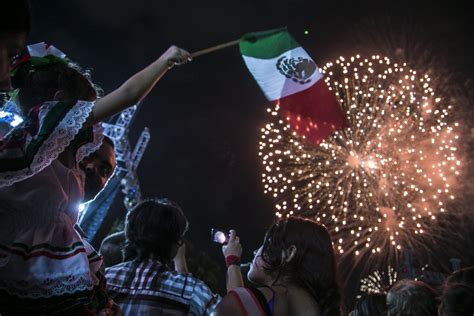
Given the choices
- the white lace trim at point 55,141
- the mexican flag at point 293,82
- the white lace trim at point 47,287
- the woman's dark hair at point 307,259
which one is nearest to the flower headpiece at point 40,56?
the white lace trim at point 55,141

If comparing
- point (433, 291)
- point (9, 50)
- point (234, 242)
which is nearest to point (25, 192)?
point (9, 50)

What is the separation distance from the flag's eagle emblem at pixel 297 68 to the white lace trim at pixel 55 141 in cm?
354

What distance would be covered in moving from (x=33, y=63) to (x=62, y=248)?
3.52ft

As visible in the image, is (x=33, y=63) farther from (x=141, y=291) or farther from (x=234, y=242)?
(x=234, y=242)

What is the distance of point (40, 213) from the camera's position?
1.86 m

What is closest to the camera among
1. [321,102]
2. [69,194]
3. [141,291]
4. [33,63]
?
[69,194]

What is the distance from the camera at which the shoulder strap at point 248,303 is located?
2.28 meters

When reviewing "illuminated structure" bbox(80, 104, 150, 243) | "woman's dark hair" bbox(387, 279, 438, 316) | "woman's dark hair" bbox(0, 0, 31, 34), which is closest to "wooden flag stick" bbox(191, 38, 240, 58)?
"woman's dark hair" bbox(0, 0, 31, 34)

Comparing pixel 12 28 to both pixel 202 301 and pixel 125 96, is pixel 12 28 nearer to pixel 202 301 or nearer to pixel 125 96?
pixel 125 96

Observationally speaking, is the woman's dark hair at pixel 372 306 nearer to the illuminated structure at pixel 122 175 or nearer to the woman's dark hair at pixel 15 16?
the woman's dark hair at pixel 15 16

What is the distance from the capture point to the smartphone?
4.07 m

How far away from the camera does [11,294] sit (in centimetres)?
172

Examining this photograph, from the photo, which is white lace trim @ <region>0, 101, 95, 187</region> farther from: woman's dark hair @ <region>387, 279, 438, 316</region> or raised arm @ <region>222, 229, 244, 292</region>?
woman's dark hair @ <region>387, 279, 438, 316</region>

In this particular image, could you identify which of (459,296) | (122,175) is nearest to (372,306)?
(459,296)
